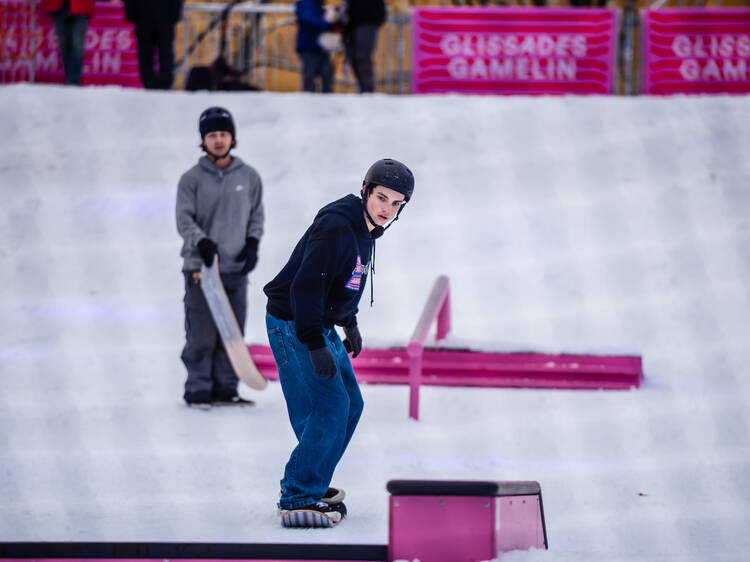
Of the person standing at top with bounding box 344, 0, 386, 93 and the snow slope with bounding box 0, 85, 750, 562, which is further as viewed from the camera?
the person standing at top with bounding box 344, 0, 386, 93

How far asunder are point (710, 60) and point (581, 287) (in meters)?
4.83

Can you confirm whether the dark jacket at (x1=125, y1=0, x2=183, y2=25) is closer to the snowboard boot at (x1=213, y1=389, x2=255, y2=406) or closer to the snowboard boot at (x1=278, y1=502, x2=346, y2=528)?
the snowboard boot at (x1=213, y1=389, x2=255, y2=406)

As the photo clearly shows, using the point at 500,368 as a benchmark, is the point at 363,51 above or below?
above

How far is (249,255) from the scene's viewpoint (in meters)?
5.83

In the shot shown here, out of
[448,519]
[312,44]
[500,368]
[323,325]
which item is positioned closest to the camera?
[448,519]

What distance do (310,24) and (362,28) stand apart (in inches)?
24.6

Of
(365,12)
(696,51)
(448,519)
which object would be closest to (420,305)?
(365,12)

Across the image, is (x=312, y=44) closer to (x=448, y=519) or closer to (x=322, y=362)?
(x=322, y=362)

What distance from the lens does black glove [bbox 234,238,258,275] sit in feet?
19.1

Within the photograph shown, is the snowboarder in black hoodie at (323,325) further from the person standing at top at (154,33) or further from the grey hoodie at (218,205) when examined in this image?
the person standing at top at (154,33)

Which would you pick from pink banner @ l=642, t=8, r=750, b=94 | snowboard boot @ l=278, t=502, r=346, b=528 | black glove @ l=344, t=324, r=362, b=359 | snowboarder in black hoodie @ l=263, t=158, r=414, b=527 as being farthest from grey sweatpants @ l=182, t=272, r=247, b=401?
pink banner @ l=642, t=8, r=750, b=94

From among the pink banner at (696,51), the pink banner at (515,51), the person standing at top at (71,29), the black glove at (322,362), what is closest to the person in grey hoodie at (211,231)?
the black glove at (322,362)

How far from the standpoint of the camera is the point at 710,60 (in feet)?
38.4

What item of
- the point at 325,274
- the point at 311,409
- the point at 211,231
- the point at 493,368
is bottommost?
the point at 493,368
